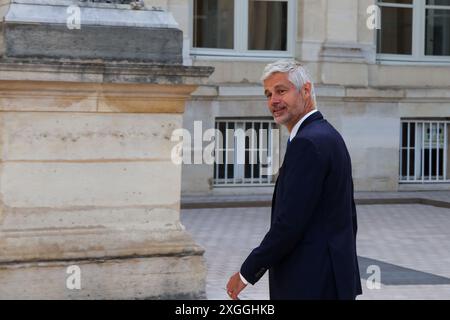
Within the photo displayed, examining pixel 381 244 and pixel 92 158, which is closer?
pixel 92 158

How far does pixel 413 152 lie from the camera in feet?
66.2

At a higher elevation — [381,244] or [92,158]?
[92,158]

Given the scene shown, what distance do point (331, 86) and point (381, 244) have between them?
5972 mm

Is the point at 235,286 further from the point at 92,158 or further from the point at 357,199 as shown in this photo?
the point at 357,199

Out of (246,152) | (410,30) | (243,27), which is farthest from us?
(410,30)

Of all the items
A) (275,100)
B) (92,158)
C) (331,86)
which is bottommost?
(92,158)

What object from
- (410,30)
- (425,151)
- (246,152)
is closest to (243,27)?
(246,152)

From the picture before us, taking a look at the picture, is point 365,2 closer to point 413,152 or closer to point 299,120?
point 413,152

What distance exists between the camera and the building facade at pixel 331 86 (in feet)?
60.7

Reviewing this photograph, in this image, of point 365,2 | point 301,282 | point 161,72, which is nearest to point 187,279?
point 161,72

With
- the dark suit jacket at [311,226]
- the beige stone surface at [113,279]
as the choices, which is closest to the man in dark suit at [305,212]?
the dark suit jacket at [311,226]

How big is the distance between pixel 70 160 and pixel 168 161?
0.74m

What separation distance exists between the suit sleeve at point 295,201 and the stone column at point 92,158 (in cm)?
347

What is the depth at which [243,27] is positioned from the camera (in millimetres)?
19188
